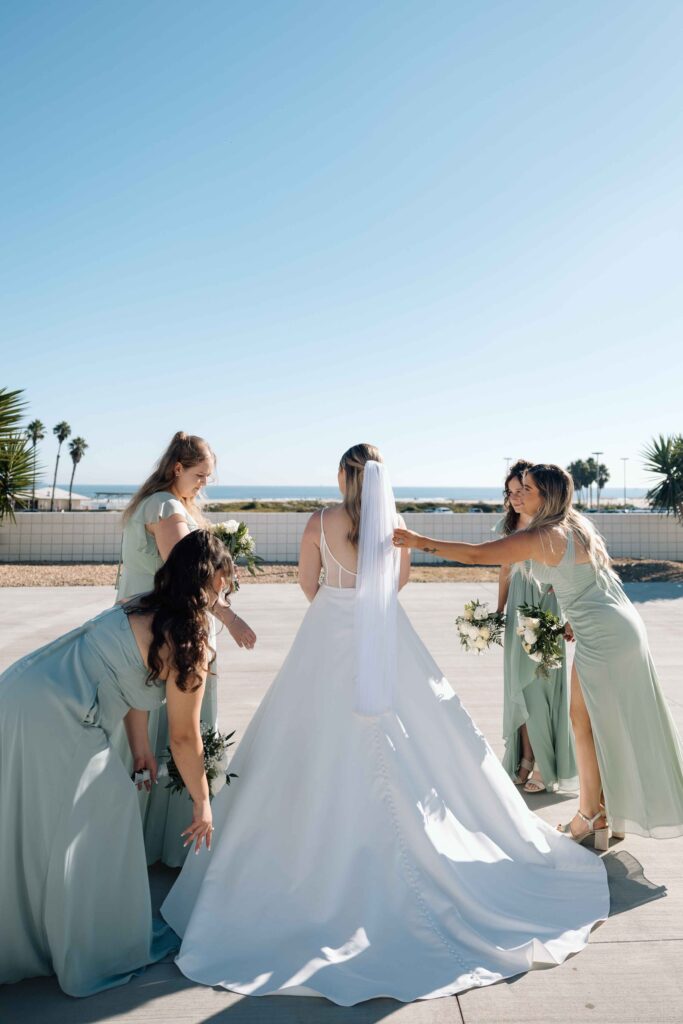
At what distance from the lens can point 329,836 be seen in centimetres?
293

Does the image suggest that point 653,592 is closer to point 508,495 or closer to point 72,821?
point 508,495

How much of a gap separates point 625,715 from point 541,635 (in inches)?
25.3

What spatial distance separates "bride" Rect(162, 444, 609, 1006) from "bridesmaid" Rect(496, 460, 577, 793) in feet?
3.27

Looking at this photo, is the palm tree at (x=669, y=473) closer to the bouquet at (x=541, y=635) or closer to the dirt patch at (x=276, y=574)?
the dirt patch at (x=276, y=574)

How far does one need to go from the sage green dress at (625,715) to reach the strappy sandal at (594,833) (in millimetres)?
141

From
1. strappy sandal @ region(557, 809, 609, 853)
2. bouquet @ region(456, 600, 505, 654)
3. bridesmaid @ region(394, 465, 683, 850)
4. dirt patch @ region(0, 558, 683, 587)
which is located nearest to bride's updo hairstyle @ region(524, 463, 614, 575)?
bridesmaid @ region(394, 465, 683, 850)

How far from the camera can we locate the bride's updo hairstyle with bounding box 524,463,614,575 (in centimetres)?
364

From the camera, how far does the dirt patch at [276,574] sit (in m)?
13.8

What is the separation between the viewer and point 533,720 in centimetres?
442

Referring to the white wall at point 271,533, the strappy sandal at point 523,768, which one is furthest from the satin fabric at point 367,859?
the white wall at point 271,533

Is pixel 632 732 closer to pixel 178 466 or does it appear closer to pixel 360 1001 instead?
pixel 360 1001

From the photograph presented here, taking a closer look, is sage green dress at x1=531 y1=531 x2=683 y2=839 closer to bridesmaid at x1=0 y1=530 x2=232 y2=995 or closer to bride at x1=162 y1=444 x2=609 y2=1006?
bride at x1=162 y1=444 x2=609 y2=1006

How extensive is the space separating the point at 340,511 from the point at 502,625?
1.79m

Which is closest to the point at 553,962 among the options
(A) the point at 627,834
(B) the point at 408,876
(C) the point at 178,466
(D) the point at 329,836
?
(B) the point at 408,876
